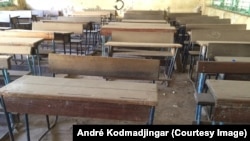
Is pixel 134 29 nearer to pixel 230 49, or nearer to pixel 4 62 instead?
pixel 230 49

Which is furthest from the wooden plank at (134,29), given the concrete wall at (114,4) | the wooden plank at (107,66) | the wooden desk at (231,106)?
the concrete wall at (114,4)

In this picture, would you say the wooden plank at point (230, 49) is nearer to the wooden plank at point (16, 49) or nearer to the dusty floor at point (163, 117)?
the dusty floor at point (163, 117)

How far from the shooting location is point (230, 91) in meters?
1.63

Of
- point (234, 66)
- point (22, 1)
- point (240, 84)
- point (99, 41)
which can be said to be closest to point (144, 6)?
point (99, 41)

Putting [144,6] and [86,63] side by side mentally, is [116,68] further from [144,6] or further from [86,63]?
[144,6]

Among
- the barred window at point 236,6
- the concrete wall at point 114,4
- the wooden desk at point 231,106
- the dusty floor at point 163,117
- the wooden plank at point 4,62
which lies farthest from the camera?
the concrete wall at point 114,4

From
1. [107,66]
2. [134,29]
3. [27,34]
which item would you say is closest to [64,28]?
[27,34]

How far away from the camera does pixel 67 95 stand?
1592mm

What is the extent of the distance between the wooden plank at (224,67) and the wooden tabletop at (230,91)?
564 mm

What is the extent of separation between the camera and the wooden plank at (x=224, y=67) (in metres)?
2.36

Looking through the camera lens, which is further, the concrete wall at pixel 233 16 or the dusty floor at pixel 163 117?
the concrete wall at pixel 233 16

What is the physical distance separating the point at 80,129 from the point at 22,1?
31.8ft

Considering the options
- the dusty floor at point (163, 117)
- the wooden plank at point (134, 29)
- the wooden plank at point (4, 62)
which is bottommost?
the dusty floor at point (163, 117)

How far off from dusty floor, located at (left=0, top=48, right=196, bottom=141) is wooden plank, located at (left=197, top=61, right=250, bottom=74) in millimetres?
705
